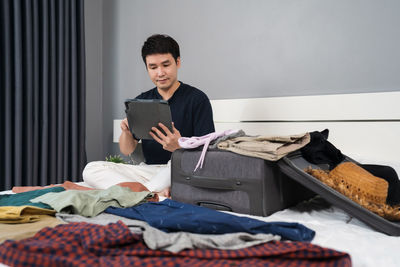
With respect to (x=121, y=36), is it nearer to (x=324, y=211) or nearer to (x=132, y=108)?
(x=132, y=108)

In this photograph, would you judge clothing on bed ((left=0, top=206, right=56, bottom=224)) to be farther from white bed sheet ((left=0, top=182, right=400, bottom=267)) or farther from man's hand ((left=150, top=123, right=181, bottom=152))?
man's hand ((left=150, top=123, right=181, bottom=152))

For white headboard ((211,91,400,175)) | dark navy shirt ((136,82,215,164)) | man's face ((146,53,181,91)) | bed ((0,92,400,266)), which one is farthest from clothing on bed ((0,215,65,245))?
white headboard ((211,91,400,175))

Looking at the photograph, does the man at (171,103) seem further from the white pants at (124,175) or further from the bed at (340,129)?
the bed at (340,129)

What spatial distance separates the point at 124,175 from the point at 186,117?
546 millimetres

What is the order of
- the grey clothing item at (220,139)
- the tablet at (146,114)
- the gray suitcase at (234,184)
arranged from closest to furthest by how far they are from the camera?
the gray suitcase at (234,184)
the grey clothing item at (220,139)
the tablet at (146,114)

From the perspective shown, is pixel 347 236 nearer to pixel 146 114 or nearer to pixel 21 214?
pixel 21 214

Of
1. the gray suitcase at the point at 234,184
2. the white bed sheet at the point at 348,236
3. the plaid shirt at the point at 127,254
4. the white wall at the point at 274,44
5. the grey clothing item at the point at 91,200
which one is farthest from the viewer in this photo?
the white wall at the point at 274,44

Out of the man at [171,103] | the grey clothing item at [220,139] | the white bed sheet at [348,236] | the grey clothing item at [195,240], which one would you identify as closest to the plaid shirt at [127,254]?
the grey clothing item at [195,240]

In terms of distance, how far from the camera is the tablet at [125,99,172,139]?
1.41 metres

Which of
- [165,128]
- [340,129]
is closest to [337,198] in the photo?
[165,128]

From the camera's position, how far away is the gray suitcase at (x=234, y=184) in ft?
3.45

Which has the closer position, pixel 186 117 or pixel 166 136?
pixel 166 136

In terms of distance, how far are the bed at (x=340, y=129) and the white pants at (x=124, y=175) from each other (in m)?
0.54

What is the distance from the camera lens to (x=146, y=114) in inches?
58.1
